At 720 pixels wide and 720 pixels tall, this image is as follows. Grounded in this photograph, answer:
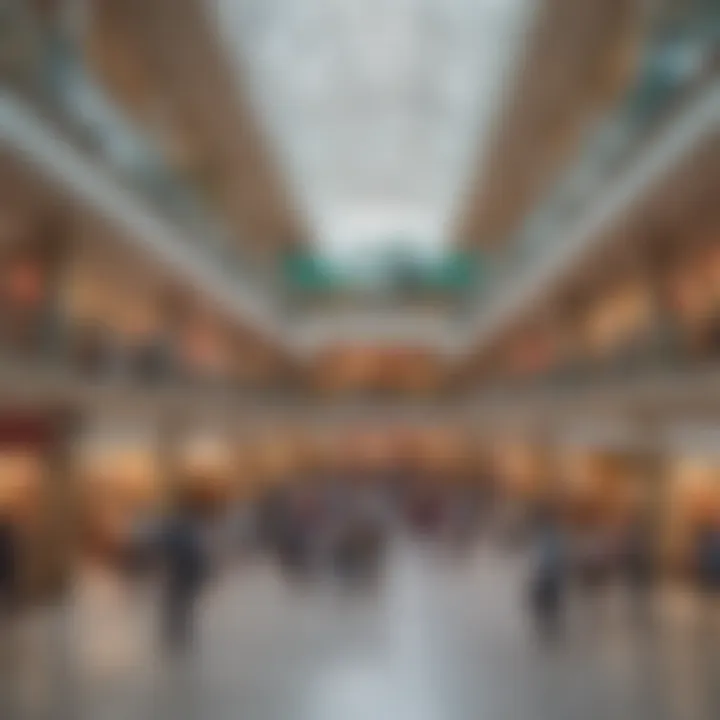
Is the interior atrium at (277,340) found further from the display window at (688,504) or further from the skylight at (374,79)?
the skylight at (374,79)

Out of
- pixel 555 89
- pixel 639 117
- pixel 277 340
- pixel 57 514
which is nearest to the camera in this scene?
pixel 639 117

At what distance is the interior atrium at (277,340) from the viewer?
12.1m

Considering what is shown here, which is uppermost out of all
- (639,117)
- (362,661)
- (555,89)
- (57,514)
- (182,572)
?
(555,89)

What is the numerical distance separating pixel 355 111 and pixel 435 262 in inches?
345

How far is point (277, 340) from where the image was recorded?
1462 inches

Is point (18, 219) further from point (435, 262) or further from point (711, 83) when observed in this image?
point (435, 262)

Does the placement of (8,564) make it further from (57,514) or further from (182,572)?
(182,572)

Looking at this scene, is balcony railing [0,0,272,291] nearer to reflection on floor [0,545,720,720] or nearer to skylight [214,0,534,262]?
skylight [214,0,534,262]

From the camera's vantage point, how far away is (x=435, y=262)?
149 ft

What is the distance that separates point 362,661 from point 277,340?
25.1 meters

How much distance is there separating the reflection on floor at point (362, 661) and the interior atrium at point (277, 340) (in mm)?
63

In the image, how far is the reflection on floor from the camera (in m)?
10.3

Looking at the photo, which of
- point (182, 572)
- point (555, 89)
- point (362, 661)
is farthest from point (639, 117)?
point (555, 89)

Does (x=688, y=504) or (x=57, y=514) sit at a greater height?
(x=57, y=514)
